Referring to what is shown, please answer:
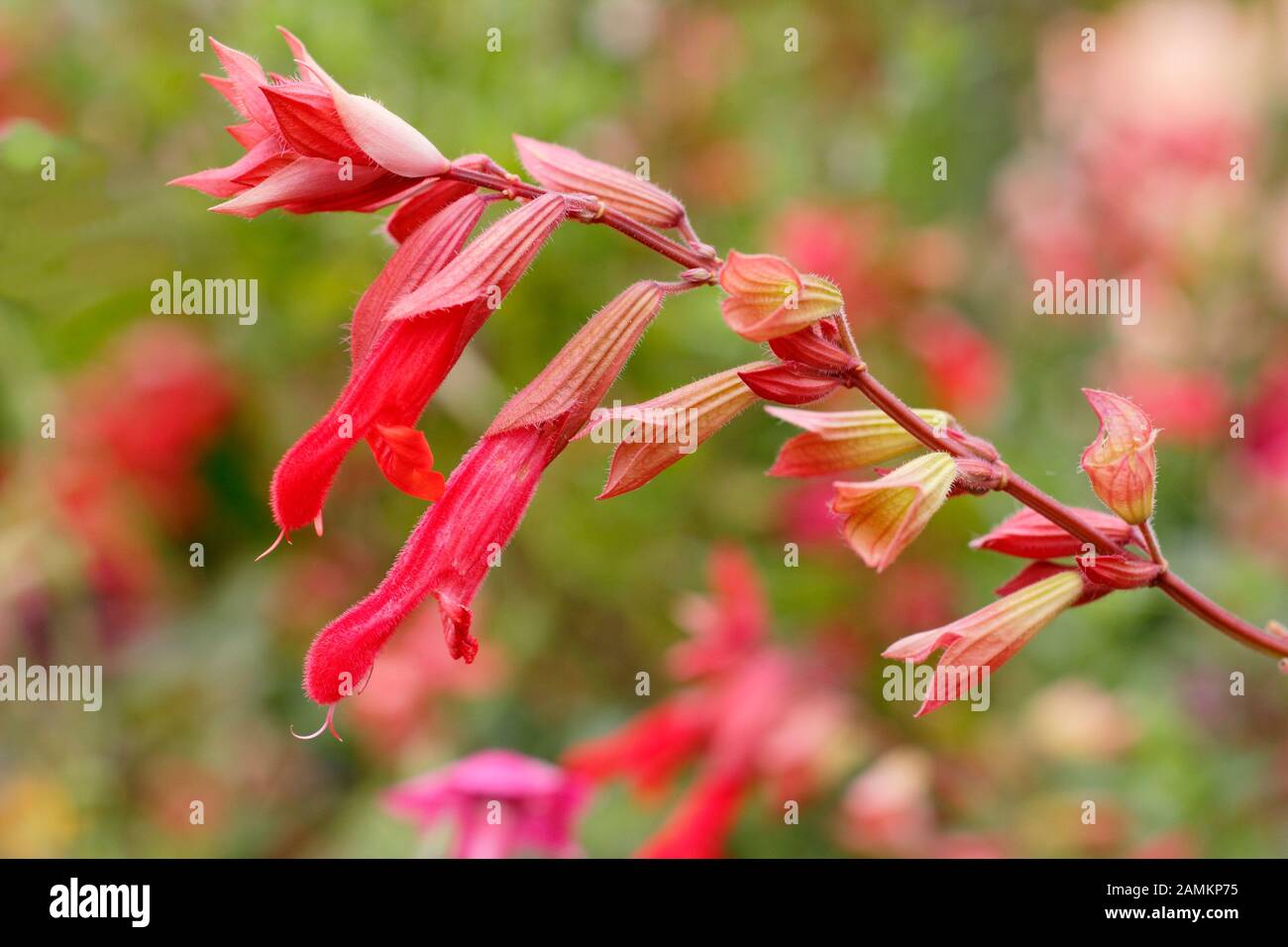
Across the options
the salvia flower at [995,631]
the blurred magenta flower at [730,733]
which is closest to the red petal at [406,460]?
the salvia flower at [995,631]

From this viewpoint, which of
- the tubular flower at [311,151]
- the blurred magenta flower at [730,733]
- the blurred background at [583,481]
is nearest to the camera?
the tubular flower at [311,151]

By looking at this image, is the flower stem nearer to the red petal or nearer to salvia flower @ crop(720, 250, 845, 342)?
salvia flower @ crop(720, 250, 845, 342)

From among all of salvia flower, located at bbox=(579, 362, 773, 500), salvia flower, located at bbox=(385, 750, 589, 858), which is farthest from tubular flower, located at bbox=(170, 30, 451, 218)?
salvia flower, located at bbox=(385, 750, 589, 858)

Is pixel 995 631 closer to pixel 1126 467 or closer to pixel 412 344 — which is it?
pixel 1126 467

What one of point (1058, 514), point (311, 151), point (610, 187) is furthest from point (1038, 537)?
point (311, 151)

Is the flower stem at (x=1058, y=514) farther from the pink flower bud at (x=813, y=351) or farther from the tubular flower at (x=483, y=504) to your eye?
the tubular flower at (x=483, y=504)
